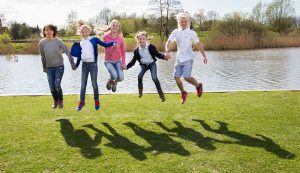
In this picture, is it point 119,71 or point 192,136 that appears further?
point 119,71

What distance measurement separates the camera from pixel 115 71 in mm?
7969

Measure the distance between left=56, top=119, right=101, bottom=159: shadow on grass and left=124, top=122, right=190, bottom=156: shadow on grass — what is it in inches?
34.4

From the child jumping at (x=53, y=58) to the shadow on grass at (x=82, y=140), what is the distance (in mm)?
774

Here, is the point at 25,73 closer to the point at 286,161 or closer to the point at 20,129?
the point at 20,129

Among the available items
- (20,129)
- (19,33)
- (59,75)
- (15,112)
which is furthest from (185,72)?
(19,33)

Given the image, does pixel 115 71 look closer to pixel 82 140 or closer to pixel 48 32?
pixel 48 32

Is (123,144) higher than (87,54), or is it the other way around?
(87,54)

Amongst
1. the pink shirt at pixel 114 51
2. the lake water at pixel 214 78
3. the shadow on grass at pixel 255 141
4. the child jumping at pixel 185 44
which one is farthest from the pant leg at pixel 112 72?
the lake water at pixel 214 78

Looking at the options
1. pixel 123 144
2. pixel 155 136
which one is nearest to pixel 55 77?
pixel 123 144

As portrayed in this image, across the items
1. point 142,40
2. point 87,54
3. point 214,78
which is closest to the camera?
point 87,54

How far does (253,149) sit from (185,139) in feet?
4.23

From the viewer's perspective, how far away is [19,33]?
44.9 meters

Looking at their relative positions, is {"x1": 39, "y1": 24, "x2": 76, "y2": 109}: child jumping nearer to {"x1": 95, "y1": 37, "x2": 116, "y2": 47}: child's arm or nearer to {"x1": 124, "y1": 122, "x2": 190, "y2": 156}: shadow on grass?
{"x1": 95, "y1": 37, "x2": 116, "y2": 47}: child's arm

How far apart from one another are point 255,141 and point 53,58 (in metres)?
4.50
